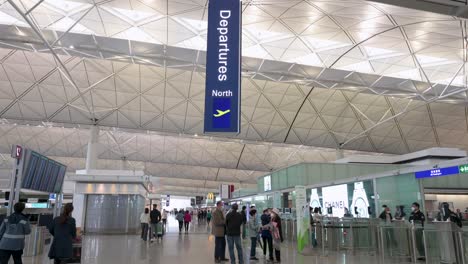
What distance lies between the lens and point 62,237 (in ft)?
25.2

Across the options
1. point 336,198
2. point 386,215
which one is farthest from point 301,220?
point 336,198

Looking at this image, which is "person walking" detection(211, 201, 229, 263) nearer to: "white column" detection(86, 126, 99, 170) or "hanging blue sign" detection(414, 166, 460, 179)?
"hanging blue sign" detection(414, 166, 460, 179)

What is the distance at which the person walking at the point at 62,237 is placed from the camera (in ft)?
24.9

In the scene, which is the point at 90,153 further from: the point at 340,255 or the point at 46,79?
the point at 340,255

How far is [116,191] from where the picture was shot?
2892 centimetres

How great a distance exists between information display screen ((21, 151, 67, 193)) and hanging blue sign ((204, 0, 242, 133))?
826 centimetres

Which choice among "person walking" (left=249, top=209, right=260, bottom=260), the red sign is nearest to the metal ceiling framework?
the red sign

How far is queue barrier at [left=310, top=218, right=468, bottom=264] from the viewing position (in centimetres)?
1157

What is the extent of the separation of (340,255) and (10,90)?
107ft

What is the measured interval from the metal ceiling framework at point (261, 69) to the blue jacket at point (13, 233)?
14661 millimetres

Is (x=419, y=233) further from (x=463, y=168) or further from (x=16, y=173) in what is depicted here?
(x=16, y=173)

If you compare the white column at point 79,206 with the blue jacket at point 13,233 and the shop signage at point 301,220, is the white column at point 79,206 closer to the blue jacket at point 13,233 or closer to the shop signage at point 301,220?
the shop signage at point 301,220

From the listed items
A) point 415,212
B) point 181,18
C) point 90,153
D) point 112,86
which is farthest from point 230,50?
point 90,153

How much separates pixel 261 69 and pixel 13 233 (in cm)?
2254
